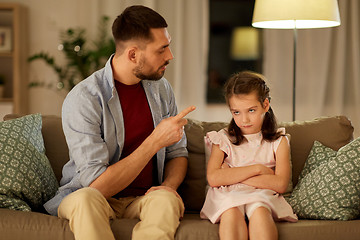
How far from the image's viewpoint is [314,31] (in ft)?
15.7

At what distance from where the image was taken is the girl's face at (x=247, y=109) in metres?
2.13

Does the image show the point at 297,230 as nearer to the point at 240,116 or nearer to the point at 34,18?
the point at 240,116

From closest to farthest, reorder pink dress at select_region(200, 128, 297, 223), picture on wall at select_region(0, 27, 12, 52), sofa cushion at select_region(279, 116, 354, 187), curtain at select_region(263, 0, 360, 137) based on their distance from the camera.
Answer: pink dress at select_region(200, 128, 297, 223) < sofa cushion at select_region(279, 116, 354, 187) < picture on wall at select_region(0, 27, 12, 52) < curtain at select_region(263, 0, 360, 137)

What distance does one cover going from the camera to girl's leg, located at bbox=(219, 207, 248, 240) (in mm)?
1872

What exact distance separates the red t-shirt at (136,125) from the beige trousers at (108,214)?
0.55ft

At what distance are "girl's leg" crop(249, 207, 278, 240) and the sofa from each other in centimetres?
8

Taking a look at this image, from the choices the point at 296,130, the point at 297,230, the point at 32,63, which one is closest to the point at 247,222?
the point at 297,230

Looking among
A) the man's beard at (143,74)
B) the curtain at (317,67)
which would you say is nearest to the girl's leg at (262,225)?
the man's beard at (143,74)

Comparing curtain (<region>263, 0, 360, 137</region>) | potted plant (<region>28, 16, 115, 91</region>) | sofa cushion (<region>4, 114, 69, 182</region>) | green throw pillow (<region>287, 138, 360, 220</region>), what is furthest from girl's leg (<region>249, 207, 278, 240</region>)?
curtain (<region>263, 0, 360, 137</region>)

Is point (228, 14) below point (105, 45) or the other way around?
the other way around

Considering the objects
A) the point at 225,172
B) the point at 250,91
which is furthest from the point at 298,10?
the point at 225,172

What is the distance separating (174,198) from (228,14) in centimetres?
351

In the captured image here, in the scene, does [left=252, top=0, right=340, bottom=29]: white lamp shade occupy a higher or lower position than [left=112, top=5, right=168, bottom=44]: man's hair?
higher

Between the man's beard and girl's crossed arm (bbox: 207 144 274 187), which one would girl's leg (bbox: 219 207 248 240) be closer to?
girl's crossed arm (bbox: 207 144 274 187)
